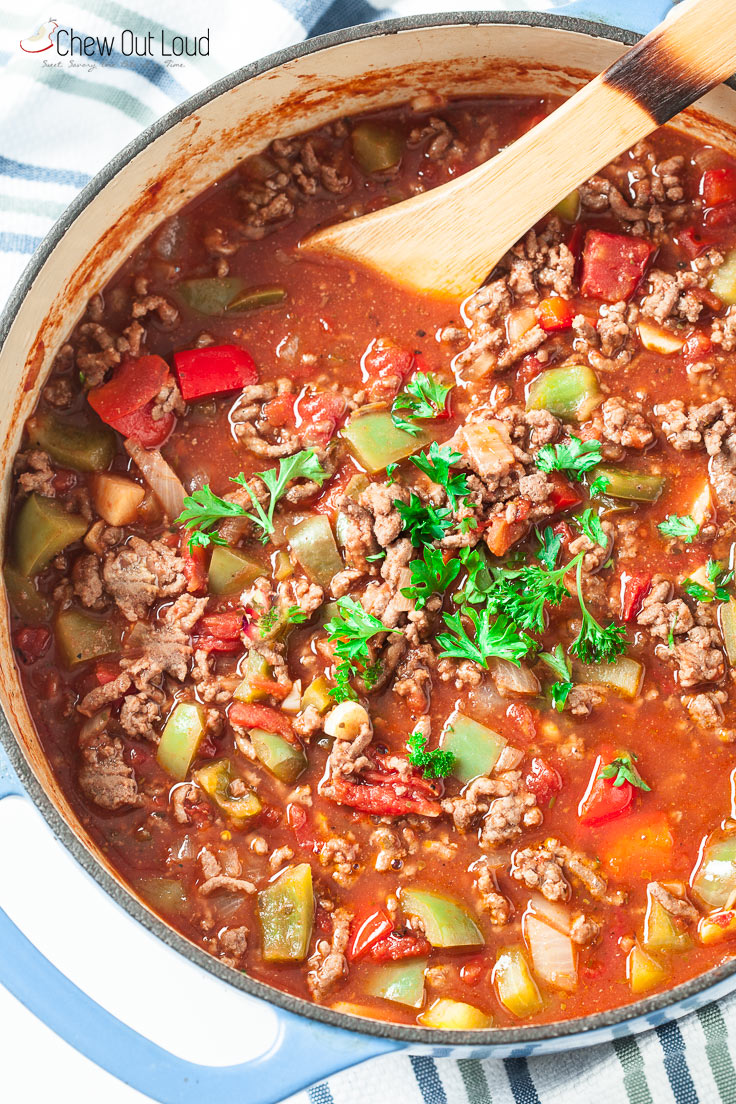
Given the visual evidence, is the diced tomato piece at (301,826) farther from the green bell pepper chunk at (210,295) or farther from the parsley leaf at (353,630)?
→ the green bell pepper chunk at (210,295)

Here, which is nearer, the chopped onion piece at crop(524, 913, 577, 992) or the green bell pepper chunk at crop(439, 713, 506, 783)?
the chopped onion piece at crop(524, 913, 577, 992)

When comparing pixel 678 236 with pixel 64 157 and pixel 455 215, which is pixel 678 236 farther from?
pixel 64 157

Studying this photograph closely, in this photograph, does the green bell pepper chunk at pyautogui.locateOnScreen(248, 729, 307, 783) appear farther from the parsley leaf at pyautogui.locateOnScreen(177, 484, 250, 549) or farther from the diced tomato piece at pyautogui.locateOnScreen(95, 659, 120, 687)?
the parsley leaf at pyautogui.locateOnScreen(177, 484, 250, 549)

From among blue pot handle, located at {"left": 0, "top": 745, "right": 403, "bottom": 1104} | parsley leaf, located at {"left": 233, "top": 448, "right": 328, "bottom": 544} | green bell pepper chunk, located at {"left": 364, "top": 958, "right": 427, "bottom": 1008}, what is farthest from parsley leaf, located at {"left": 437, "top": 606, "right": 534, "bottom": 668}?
blue pot handle, located at {"left": 0, "top": 745, "right": 403, "bottom": 1104}

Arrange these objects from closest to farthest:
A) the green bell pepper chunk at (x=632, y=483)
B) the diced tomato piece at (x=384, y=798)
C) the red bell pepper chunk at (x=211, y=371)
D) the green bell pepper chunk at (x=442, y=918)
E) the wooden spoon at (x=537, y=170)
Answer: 1. the wooden spoon at (x=537, y=170)
2. the green bell pepper chunk at (x=442, y=918)
3. the diced tomato piece at (x=384, y=798)
4. the green bell pepper chunk at (x=632, y=483)
5. the red bell pepper chunk at (x=211, y=371)

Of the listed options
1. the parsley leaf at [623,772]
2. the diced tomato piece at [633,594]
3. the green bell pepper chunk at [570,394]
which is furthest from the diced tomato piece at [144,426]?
the parsley leaf at [623,772]
